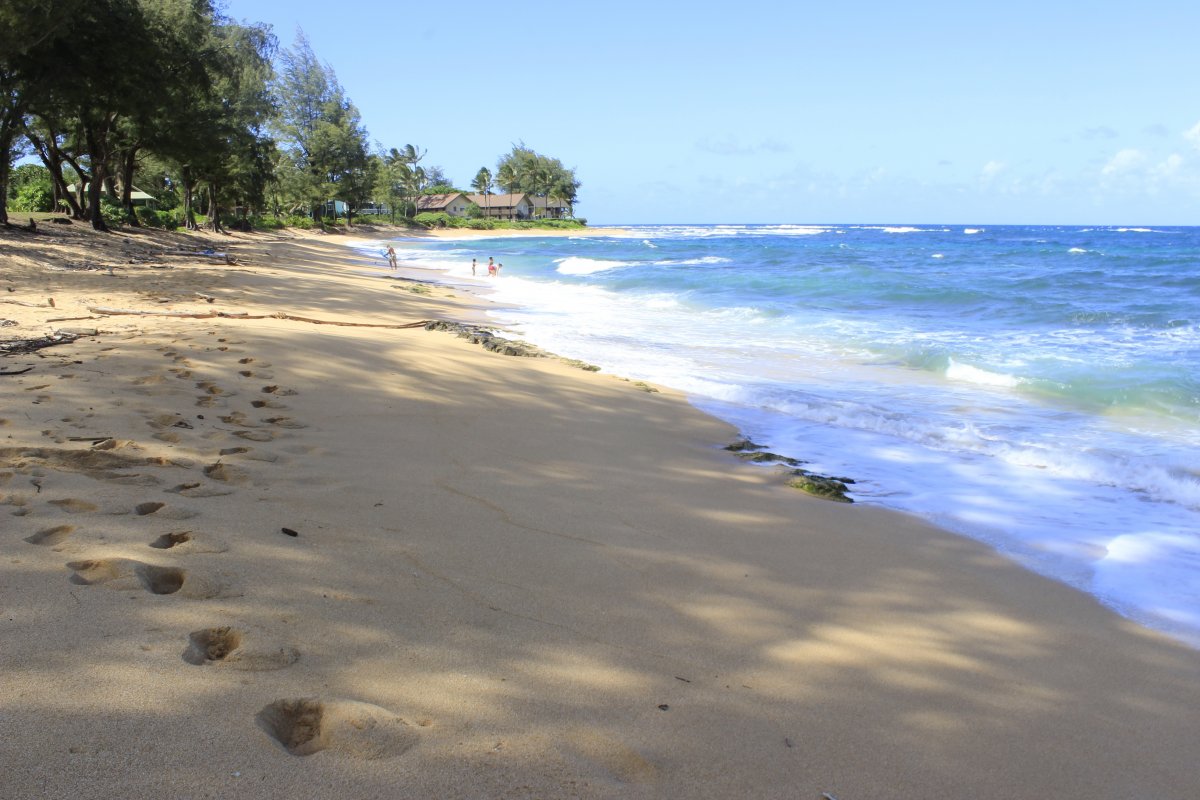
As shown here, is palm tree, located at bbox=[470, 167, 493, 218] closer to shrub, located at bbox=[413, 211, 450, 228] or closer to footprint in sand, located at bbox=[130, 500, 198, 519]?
shrub, located at bbox=[413, 211, 450, 228]

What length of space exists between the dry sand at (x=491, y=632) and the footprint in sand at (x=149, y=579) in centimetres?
1

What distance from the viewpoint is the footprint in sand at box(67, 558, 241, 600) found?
8.26 feet

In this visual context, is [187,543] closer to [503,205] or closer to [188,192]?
[188,192]

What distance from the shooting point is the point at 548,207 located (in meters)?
138

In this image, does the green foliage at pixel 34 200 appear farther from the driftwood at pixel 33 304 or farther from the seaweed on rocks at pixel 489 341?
the seaweed on rocks at pixel 489 341

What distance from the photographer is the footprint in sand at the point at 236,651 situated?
2170 mm

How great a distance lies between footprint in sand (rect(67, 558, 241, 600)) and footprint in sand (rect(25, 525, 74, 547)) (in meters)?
0.23

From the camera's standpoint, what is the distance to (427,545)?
11.1ft

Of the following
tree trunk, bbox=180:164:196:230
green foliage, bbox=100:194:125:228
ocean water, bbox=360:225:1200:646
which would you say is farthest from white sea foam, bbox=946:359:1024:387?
tree trunk, bbox=180:164:196:230

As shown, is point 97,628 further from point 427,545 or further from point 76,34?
point 76,34

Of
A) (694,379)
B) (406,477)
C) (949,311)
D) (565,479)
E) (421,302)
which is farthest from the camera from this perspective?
(949,311)

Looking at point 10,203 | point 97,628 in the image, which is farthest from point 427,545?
point 10,203

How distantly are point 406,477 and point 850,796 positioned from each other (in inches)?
116

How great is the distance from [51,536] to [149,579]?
1.74 feet
